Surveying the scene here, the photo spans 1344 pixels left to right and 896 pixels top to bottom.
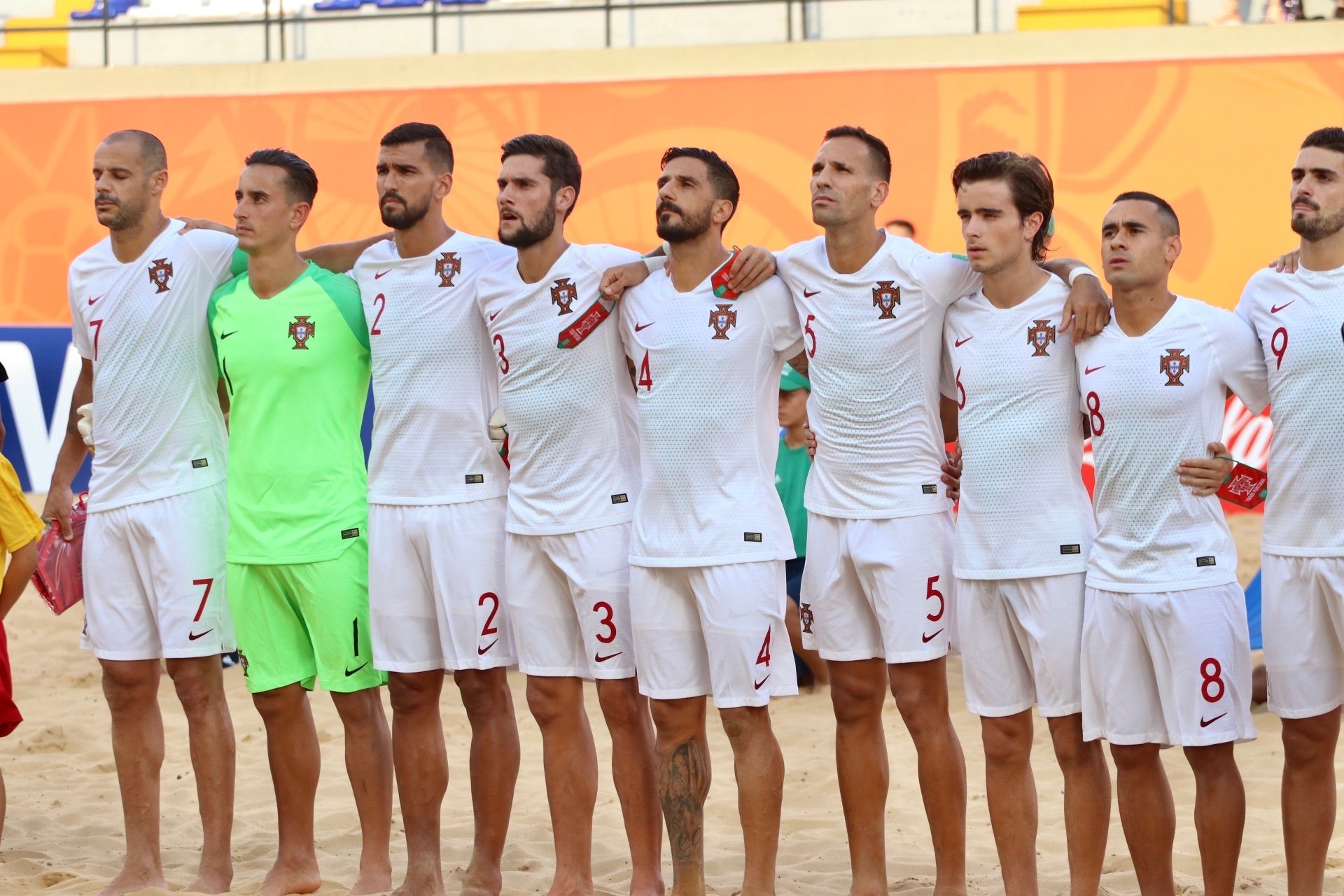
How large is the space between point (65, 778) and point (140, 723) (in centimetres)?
213

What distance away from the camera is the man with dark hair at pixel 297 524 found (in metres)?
5.50

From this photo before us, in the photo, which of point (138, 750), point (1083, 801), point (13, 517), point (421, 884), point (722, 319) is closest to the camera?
point (1083, 801)

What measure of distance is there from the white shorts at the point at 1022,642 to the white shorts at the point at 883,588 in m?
0.10

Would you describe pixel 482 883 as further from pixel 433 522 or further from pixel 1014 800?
pixel 1014 800

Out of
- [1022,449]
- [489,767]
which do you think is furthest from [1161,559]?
[489,767]

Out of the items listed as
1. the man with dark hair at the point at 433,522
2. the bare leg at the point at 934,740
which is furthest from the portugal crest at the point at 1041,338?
the man with dark hair at the point at 433,522

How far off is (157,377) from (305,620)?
1.07 metres

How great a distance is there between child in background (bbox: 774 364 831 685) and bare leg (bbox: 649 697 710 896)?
348cm

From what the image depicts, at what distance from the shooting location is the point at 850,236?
5188 mm

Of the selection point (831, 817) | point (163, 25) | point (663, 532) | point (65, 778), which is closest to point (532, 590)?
point (663, 532)

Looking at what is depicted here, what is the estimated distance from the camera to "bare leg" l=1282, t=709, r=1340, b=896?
4.88 meters

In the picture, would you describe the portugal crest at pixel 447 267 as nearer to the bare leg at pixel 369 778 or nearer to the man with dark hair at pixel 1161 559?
the bare leg at pixel 369 778

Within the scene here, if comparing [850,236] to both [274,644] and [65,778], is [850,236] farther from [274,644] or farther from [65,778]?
[65,778]

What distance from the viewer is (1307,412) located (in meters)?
4.84
